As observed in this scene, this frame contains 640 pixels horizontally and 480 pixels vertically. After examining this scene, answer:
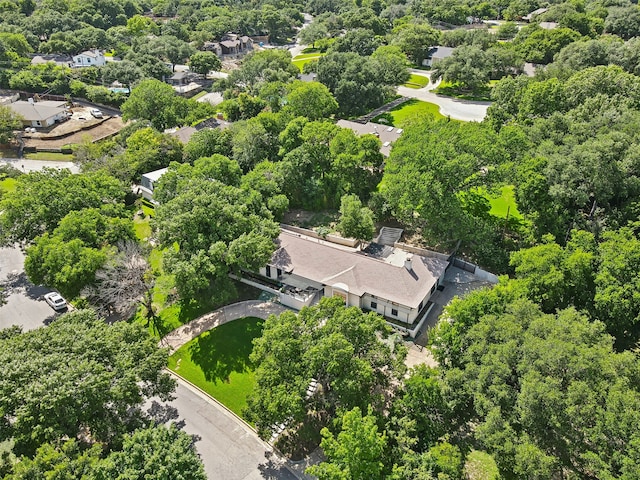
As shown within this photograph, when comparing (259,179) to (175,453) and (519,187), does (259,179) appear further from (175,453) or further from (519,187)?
(175,453)

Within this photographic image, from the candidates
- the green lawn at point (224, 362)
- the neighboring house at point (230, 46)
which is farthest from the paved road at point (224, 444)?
the neighboring house at point (230, 46)

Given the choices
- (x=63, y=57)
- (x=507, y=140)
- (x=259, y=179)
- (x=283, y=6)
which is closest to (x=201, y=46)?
(x=63, y=57)

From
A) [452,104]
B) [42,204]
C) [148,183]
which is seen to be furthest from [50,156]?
[452,104]

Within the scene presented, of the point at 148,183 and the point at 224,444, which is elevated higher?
the point at 148,183

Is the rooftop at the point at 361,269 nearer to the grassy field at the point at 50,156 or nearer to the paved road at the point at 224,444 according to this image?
the paved road at the point at 224,444

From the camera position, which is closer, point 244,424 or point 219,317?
point 244,424

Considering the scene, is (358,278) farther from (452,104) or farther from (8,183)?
(452,104)
